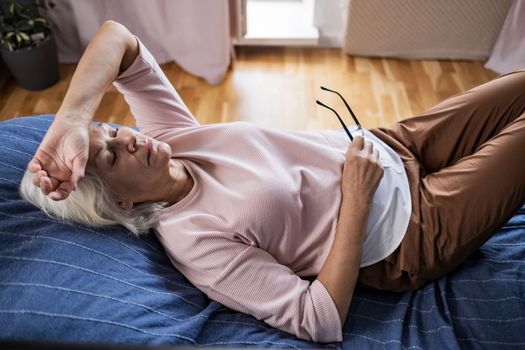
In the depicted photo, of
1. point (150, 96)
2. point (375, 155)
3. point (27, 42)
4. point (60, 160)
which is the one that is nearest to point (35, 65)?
point (27, 42)

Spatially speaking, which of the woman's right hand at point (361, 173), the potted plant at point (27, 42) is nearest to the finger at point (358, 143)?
the woman's right hand at point (361, 173)

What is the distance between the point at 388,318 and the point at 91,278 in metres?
0.74

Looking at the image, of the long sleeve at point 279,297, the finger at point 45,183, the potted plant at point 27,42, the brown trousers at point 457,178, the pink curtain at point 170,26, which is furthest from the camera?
the pink curtain at point 170,26

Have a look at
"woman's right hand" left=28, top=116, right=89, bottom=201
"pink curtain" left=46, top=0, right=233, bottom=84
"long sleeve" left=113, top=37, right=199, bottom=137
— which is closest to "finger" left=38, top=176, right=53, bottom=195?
"woman's right hand" left=28, top=116, right=89, bottom=201

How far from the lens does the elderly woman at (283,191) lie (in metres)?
1.12

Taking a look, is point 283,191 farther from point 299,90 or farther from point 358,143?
point 299,90

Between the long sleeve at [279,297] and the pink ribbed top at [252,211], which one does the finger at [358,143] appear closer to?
the pink ribbed top at [252,211]

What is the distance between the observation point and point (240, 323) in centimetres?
118

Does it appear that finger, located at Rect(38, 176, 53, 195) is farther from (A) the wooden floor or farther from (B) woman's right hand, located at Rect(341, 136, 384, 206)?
(A) the wooden floor

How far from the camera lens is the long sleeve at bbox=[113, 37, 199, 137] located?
129 centimetres

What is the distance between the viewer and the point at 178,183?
1.29m

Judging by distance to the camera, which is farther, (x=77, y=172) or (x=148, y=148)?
(x=148, y=148)

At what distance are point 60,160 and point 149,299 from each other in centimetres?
38

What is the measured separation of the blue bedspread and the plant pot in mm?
1265
